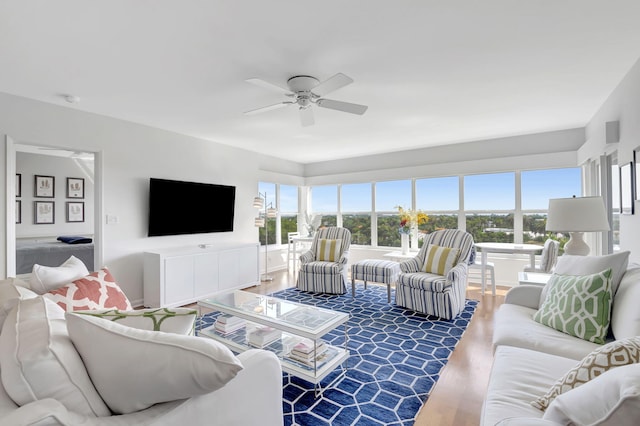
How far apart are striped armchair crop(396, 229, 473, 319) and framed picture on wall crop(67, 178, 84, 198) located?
247 inches

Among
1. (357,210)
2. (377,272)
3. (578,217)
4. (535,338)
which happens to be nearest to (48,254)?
(377,272)

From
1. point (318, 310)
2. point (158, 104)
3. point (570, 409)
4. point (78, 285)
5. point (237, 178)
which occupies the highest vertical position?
point (158, 104)

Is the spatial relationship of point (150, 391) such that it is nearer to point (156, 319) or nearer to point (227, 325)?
point (156, 319)

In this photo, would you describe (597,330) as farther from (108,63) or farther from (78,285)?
(108,63)

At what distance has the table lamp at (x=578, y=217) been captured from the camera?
247 cm

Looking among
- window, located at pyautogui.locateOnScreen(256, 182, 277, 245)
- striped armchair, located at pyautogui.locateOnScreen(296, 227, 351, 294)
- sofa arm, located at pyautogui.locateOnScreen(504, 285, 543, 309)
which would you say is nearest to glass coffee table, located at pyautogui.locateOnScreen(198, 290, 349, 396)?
sofa arm, located at pyautogui.locateOnScreen(504, 285, 543, 309)

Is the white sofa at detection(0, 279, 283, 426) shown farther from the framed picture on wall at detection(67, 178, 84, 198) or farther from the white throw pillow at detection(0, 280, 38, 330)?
the framed picture on wall at detection(67, 178, 84, 198)

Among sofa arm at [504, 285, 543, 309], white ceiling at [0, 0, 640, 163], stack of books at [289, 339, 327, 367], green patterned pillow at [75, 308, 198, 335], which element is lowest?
stack of books at [289, 339, 327, 367]

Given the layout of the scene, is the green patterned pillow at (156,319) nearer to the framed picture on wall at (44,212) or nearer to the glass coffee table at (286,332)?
the glass coffee table at (286,332)

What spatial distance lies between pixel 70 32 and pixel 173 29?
2.22 feet

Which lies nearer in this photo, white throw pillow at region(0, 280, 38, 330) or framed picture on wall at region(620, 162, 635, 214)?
white throw pillow at region(0, 280, 38, 330)

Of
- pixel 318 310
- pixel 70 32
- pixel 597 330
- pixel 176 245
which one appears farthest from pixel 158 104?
pixel 597 330

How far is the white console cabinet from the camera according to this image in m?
3.78

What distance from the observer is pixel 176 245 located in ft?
14.6
